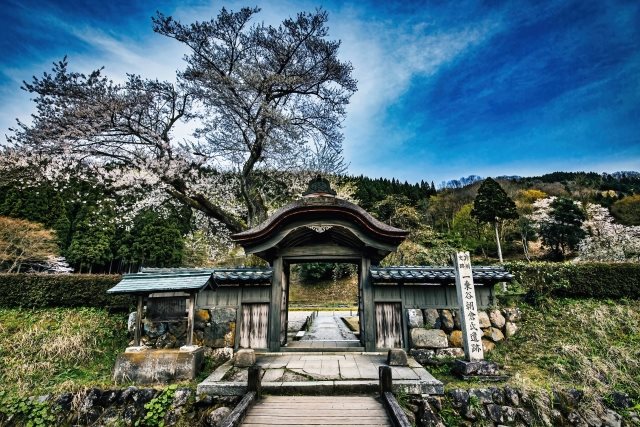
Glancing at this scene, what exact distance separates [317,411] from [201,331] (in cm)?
403

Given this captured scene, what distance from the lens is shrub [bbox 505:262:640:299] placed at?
31.8ft

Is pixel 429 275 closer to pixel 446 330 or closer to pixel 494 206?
pixel 446 330

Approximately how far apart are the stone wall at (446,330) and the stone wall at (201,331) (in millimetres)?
4375

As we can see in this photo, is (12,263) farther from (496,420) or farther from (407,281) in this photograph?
(496,420)

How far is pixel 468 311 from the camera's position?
6547 millimetres

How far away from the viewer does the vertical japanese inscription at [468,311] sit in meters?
6.18

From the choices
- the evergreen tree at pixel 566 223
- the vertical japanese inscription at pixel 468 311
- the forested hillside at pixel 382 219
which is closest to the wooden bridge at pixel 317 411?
the vertical japanese inscription at pixel 468 311

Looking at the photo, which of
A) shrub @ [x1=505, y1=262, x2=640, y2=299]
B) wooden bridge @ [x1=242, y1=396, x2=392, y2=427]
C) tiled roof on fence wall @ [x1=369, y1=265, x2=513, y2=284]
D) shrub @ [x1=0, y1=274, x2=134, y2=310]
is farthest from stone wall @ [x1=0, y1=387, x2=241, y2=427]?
shrub @ [x1=505, y1=262, x2=640, y2=299]

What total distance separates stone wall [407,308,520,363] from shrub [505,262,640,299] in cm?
264

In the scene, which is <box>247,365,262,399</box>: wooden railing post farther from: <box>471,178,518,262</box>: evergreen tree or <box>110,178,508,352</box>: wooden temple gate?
<box>471,178,518,262</box>: evergreen tree

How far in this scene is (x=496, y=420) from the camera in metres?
5.21

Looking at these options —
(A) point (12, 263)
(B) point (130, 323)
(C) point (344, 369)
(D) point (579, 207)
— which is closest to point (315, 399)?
(C) point (344, 369)

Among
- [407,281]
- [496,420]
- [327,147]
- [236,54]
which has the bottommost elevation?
[496,420]

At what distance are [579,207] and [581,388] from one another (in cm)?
3369
